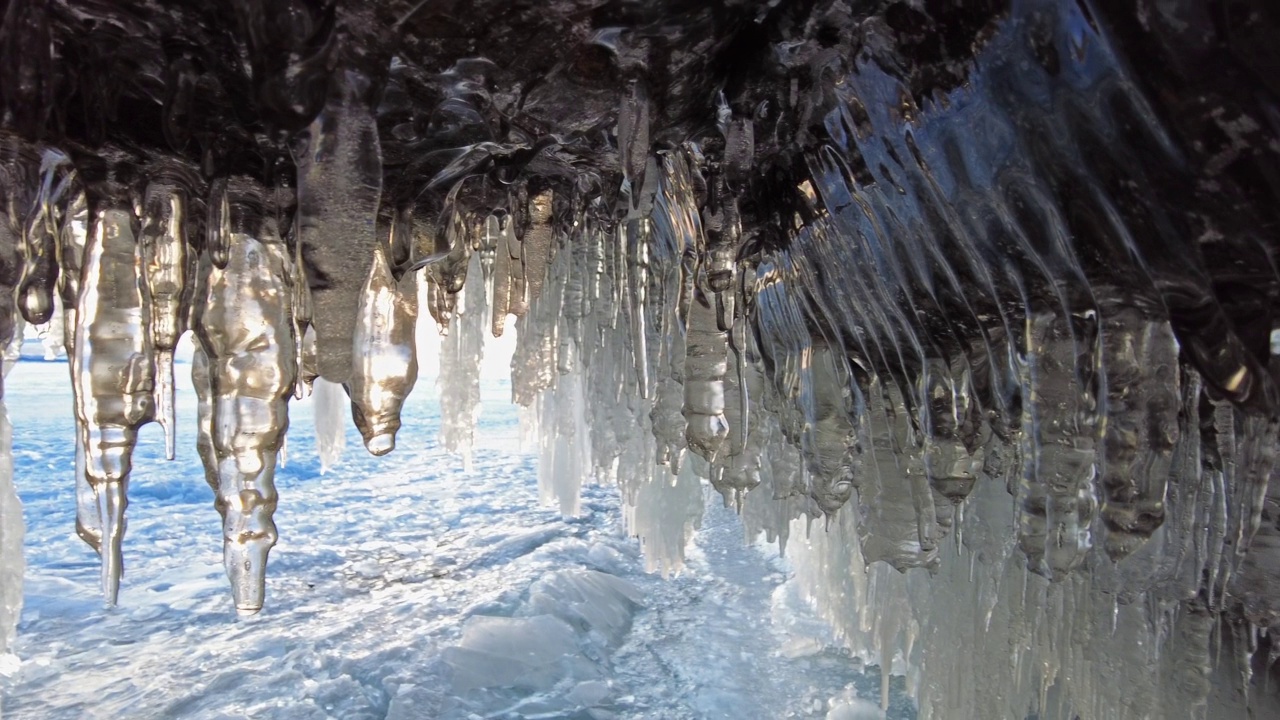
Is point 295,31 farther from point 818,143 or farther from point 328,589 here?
point 328,589

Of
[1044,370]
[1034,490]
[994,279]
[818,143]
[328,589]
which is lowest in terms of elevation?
[328,589]

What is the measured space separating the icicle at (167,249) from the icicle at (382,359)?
46 cm

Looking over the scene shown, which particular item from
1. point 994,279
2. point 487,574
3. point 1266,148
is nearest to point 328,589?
point 487,574

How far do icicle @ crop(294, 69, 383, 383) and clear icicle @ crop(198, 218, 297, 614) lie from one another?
0.42m

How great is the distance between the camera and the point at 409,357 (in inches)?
76.2

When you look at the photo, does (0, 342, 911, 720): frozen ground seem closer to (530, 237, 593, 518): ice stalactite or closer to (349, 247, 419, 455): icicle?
(530, 237, 593, 518): ice stalactite

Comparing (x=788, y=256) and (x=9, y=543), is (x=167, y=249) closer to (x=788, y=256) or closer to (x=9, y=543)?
(x=788, y=256)

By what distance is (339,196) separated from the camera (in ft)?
3.88

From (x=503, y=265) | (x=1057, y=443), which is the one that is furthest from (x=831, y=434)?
(x=503, y=265)

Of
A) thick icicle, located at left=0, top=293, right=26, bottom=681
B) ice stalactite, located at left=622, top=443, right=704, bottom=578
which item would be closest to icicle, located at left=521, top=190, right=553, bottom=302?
thick icicle, located at left=0, top=293, right=26, bottom=681

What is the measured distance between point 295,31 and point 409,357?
1.10m

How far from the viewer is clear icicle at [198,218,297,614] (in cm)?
160

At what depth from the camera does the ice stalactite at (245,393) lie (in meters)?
1.60

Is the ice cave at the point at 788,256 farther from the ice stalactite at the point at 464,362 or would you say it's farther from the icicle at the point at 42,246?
the ice stalactite at the point at 464,362
